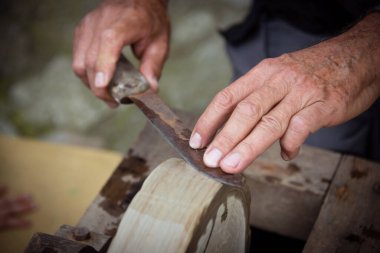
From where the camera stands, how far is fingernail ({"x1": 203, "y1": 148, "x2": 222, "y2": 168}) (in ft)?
3.22

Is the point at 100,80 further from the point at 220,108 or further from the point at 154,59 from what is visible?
the point at 220,108

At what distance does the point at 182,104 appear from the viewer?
12.8 feet

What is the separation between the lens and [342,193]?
1290 millimetres

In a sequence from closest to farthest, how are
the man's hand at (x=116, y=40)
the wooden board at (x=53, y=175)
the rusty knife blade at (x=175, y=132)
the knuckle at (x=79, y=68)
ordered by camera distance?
the rusty knife blade at (x=175, y=132)
the man's hand at (x=116, y=40)
the knuckle at (x=79, y=68)
the wooden board at (x=53, y=175)

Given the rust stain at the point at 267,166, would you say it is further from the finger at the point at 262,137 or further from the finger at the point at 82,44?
the finger at the point at 82,44

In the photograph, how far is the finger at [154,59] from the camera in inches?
63.0

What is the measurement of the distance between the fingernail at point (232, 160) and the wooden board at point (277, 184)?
39cm

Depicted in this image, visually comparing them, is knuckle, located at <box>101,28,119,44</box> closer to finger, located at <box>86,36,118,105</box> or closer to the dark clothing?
finger, located at <box>86,36,118,105</box>

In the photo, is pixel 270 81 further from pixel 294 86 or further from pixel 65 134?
pixel 65 134

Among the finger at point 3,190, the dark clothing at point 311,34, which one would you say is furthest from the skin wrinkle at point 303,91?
the finger at point 3,190

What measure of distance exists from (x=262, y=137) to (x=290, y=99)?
146 millimetres

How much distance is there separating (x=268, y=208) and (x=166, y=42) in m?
0.71

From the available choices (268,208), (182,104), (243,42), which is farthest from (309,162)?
(182,104)

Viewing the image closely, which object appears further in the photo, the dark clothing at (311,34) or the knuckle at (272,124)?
the dark clothing at (311,34)
